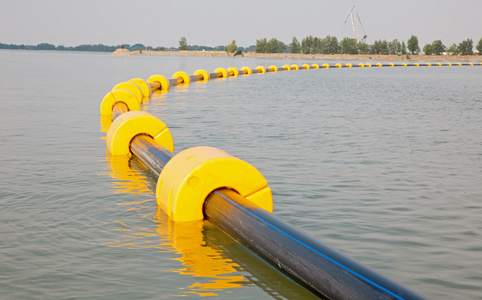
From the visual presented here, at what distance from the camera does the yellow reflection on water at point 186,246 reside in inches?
177

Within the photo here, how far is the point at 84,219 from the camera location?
5.99 m

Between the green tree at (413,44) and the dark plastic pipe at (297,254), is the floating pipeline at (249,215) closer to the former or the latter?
the dark plastic pipe at (297,254)

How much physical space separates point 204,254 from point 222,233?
1.83ft

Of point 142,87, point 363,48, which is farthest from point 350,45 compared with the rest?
point 142,87

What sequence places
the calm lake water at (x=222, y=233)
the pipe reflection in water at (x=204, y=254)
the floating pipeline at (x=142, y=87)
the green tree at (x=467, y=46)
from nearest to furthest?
the pipe reflection in water at (x=204, y=254)
the calm lake water at (x=222, y=233)
the floating pipeline at (x=142, y=87)
the green tree at (x=467, y=46)

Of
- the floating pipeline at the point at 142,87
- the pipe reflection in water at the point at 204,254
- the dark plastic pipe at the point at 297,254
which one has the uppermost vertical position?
the floating pipeline at the point at 142,87

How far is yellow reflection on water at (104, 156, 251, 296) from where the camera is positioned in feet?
14.8

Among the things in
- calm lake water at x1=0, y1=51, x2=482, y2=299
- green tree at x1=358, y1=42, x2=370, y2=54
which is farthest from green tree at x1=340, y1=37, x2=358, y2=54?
calm lake water at x1=0, y1=51, x2=482, y2=299

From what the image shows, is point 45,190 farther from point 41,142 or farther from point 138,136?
point 41,142

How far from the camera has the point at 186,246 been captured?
5.29 metres

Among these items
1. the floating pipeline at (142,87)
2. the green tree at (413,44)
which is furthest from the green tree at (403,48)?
the floating pipeline at (142,87)

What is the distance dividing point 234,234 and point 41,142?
666cm

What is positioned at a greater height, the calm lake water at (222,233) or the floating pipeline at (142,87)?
the floating pipeline at (142,87)

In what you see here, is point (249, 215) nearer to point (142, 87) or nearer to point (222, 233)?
point (222, 233)
